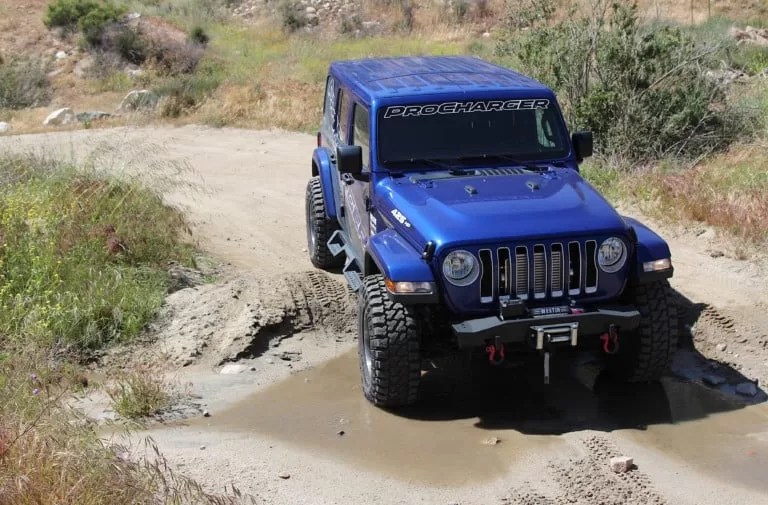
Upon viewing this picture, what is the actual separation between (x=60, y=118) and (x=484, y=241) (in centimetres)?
1539

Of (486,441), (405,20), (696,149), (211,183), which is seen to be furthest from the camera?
(405,20)

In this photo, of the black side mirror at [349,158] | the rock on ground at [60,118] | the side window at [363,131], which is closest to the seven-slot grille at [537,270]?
the black side mirror at [349,158]

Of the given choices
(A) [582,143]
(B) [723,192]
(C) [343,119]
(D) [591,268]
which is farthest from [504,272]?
(B) [723,192]

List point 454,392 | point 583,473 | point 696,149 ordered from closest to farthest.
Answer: point 583,473 < point 454,392 < point 696,149

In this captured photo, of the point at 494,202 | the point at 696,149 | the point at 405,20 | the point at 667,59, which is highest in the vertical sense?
the point at 494,202

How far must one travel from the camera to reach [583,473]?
533 centimetres

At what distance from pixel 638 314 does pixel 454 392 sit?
1.37 metres

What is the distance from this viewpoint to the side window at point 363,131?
22.8ft

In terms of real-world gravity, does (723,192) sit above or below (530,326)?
below

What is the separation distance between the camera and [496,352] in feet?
19.1

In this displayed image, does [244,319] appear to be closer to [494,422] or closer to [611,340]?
[494,422]

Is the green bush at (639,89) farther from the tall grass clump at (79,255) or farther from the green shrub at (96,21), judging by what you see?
the green shrub at (96,21)

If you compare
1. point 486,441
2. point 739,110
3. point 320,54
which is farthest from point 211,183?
point 320,54

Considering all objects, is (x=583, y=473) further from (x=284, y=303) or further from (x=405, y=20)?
(x=405, y=20)
